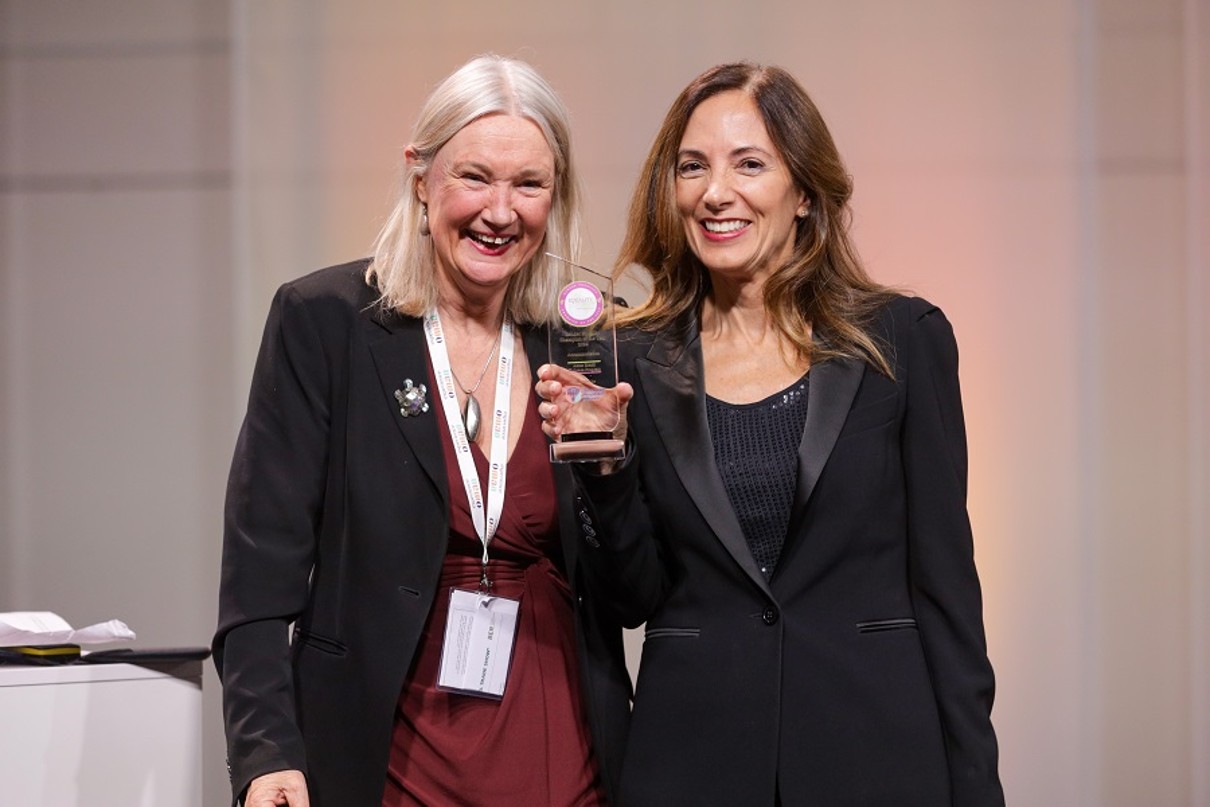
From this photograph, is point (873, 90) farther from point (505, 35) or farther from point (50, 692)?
point (50, 692)

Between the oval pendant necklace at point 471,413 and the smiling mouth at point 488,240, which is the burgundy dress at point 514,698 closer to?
the oval pendant necklace at point 471,413

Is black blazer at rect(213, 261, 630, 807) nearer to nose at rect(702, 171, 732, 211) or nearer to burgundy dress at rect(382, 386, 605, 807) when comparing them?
burgundy dress at rect(382, 386, 605, 807)

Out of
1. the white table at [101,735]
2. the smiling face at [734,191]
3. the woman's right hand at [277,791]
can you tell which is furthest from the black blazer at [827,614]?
the white table at [101,735]

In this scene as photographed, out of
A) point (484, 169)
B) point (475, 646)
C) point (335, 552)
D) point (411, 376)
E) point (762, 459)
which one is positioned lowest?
point (475, 646)

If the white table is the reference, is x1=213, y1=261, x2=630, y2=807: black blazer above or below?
above

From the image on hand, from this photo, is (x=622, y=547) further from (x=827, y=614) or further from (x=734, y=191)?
(x=734, y=191)

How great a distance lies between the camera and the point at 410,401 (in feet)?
7.31

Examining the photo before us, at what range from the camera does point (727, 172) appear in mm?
2344

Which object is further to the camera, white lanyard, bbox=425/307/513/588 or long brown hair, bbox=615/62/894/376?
long brown hair, bbox=615/62/894/376

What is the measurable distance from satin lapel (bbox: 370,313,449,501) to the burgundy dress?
0.10 ft

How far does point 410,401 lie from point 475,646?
1.21 ft

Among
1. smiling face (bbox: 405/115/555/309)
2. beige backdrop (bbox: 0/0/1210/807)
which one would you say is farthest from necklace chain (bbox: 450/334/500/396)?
beige backdrop (bbox: 0/0/1210/807)

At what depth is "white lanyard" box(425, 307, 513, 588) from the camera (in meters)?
2.21

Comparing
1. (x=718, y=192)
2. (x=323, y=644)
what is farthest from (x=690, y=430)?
(x=323, y=644)
